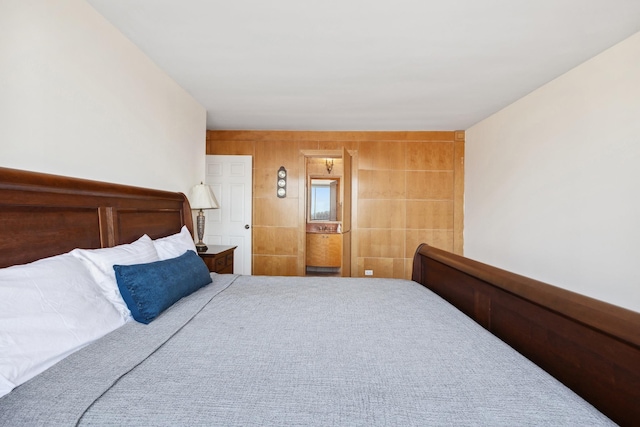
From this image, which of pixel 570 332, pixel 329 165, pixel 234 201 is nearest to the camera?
pixel 570 332

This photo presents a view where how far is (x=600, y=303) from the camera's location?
971mm

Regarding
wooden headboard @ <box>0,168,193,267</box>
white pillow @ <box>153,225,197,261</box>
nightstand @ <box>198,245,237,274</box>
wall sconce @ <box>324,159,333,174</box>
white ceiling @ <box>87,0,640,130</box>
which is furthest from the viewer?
wall sconce @ <box>324,159,333,174</box>

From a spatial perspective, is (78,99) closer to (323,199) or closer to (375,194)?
(375,194)

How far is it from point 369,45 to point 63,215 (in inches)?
85.4

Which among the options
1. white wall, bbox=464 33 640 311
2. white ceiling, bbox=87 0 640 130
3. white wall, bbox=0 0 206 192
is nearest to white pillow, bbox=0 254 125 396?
white wall, bbox=0 0 206 192

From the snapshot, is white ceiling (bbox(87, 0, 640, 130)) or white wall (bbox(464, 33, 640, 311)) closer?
A: white ceiling (bbox(87, 0, 640, 130))

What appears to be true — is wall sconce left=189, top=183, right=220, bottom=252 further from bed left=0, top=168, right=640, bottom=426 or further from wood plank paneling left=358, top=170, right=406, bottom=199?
wood plank paneling left=358, top=170, right=406, bottom=199

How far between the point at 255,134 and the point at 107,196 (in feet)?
9.75

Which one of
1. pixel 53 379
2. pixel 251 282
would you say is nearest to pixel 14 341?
pixel 53 379

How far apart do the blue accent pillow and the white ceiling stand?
154cm

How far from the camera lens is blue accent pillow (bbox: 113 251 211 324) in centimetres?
134

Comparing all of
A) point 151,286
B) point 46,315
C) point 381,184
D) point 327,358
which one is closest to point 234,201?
point 381,184

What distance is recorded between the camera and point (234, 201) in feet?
14.6

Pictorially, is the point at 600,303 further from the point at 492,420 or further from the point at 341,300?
the point at 341,300
